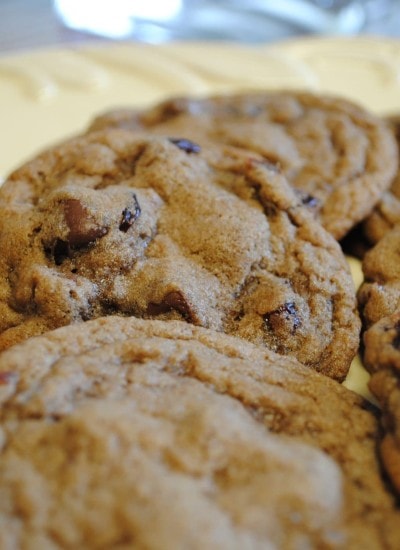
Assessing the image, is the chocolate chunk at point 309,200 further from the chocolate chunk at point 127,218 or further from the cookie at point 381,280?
the chocolate chunk at point 127,218

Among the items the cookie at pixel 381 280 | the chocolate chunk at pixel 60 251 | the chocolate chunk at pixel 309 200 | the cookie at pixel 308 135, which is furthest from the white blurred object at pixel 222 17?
the chocolate chunk at pixel 60 251

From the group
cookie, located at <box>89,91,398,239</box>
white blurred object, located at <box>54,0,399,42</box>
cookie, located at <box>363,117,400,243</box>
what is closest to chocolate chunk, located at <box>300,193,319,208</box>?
cookie, located at <box>89,91,398,239</box>

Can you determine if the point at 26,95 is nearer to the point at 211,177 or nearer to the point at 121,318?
the point at 211,177

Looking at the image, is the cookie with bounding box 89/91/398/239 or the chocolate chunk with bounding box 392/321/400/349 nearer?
the chocolate chunk with bounding box 392/321/400/349

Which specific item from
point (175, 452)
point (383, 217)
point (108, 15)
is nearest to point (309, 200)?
point (383, 217)

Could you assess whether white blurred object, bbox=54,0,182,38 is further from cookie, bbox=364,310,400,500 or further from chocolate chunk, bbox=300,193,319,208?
cookie, bbox=364,310,400,500

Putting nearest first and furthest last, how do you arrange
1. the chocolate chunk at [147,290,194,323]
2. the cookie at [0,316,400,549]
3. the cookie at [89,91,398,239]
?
the cookie at [0,316,400,549]
the chocolate chunk at [147,290,194,323]
the cookie at [89,91,398,239]

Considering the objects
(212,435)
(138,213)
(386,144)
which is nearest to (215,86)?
(386,144)
